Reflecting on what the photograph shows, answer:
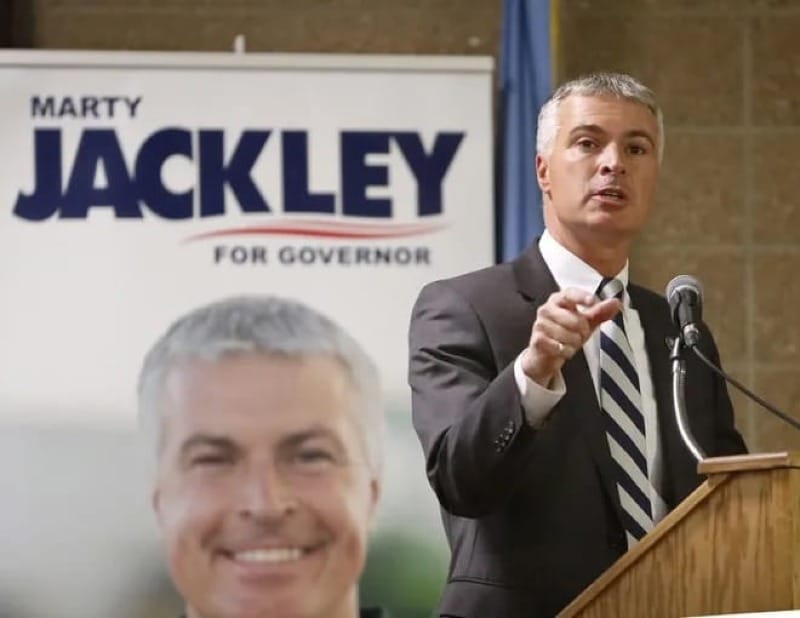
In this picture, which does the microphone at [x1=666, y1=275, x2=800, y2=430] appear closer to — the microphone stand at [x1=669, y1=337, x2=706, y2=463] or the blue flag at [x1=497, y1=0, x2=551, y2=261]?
the microphone stand at [x1=669, y1=337, x2=706, y2=463]

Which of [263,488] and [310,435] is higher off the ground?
[310,435]

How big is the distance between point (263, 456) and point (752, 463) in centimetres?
227

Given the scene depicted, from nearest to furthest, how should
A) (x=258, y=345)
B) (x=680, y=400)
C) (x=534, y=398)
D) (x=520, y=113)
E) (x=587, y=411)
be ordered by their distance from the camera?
(x=534, y=398), (x=680, y=400), (x=587, y=411), (x=258, y=345), (x=520, y=113)

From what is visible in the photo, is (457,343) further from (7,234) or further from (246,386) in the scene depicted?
(7,234)

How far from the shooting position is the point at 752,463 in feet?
6.54

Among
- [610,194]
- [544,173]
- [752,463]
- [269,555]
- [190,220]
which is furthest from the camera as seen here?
[190,220]

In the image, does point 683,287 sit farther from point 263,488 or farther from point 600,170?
point 263,488

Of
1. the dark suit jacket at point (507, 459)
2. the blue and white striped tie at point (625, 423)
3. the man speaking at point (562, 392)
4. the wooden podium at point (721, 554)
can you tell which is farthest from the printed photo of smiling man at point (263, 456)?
the wooden podium at point (721, 554)

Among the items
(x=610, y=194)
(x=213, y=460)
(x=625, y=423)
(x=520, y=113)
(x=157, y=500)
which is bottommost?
(x=157, y=500)

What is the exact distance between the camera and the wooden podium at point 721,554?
1968 millimetres

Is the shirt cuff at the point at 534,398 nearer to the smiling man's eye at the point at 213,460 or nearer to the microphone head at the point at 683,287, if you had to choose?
the microphone head at the point at 683,287

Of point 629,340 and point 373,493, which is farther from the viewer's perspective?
point 373,493

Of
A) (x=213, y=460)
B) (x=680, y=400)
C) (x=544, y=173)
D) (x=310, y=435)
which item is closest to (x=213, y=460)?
(x=213, y=460)

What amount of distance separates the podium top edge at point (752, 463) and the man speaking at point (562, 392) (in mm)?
236
